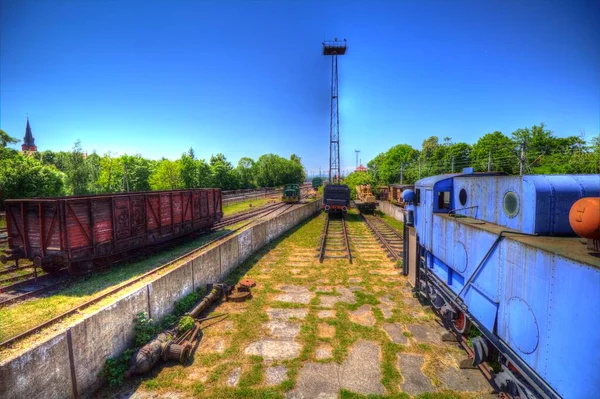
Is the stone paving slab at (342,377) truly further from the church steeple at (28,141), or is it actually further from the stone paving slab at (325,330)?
the church steeple at (28,141)

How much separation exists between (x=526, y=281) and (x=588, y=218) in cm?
122

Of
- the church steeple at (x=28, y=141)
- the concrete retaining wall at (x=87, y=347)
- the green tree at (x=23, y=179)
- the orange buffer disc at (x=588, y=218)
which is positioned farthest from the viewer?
the church steeple at (x=28, y=141)

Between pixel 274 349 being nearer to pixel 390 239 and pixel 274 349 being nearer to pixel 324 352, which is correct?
pixel 324 352

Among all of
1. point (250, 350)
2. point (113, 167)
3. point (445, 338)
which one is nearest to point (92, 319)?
point (250, 350)

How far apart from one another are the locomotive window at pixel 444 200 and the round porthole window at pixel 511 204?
8.84 feet

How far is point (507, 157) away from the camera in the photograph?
4225 centimetres

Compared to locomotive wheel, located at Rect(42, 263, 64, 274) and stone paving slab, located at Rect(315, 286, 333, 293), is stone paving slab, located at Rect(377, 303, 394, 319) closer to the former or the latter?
stone paving slab, located at Rect(315, 286, 333, 293)

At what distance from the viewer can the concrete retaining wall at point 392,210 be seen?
83.2 feet

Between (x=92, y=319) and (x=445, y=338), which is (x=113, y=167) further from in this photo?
(x=445, y=338)

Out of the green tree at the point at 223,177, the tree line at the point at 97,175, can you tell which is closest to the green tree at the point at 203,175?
the tree line at the point at 97,175

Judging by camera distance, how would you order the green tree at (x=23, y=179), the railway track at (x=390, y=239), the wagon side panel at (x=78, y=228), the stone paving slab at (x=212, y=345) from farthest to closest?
1. the green tree at (x=23, y=179)
2. the railway track at (x=390, y=239)
3. the wagon side panel at (x=78, y=228)
4. the stone paving slab at (x=212, y=345)

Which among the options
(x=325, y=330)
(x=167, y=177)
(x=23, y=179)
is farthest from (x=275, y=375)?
(x=167, y=177)

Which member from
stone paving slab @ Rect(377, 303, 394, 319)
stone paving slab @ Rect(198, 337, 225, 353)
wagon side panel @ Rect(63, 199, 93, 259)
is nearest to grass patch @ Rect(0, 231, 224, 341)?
wagon side panel @ Rect(63, 199, 93, 259)

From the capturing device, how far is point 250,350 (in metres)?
6.85
